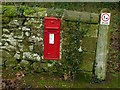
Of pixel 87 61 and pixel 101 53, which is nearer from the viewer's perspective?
pixel 101 53

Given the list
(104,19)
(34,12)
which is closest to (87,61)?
(104,19)

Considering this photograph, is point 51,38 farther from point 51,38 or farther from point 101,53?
point 101,53

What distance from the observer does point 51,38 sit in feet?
20.0

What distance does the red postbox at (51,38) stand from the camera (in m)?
6.00

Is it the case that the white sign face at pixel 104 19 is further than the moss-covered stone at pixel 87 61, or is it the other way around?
the moss-covered stone at pixel 87 61

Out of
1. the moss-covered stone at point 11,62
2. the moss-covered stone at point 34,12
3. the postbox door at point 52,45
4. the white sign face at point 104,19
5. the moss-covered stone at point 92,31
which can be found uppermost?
the moss-covered stone at point 34,12

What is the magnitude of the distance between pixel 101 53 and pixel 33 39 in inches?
51.2

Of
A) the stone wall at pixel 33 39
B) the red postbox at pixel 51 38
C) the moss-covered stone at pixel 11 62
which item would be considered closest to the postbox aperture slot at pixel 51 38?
the red postbox at pixel 51 38

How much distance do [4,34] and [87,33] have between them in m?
1.58

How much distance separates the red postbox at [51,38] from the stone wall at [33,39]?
3.2 inches

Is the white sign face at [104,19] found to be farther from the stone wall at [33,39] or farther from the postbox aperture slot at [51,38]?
the postbox aperture slot at [51,38]

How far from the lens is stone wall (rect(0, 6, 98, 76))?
19.8ft

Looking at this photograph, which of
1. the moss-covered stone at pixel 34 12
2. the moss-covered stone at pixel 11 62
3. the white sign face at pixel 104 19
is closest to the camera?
the white sign face at pixel 104 19

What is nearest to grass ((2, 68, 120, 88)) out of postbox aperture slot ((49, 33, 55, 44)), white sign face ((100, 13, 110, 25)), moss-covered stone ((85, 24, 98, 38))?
postbox aperture slot ((49, 33, 55, 44))
